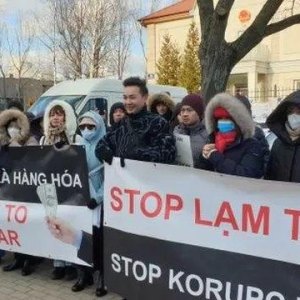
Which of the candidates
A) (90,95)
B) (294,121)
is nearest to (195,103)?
(294,121)

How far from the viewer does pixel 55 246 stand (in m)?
4.43

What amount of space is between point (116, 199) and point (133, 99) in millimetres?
782

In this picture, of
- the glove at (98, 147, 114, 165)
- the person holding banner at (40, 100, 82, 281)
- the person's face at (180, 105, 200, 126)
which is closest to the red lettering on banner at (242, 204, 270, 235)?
the glove at (98, 147, 114, 165)

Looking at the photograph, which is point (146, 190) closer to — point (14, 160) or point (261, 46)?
point (14, 160)

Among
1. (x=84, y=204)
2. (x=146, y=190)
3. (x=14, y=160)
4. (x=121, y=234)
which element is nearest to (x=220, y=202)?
(x=146, y=190)

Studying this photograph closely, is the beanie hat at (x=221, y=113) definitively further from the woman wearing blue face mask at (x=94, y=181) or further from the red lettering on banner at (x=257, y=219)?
the woman wearing blue face mask at (x=94, y=181)

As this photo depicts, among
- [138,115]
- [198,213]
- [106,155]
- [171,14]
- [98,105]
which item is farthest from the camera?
[171,14]

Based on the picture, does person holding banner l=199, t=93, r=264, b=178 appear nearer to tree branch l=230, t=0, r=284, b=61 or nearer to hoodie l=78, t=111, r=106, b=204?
hoodie l=78, t=111, r=106, b=204

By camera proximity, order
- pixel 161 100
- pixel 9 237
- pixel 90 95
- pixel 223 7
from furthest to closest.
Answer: pixel 90 95
pixel 223 7
pixel 161 100
pixel 9 237

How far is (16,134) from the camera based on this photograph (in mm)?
4895

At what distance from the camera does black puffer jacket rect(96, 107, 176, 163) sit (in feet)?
12.3

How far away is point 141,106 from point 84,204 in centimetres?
101

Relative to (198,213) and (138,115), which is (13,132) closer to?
(138,115)

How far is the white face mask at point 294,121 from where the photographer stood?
3.20m
